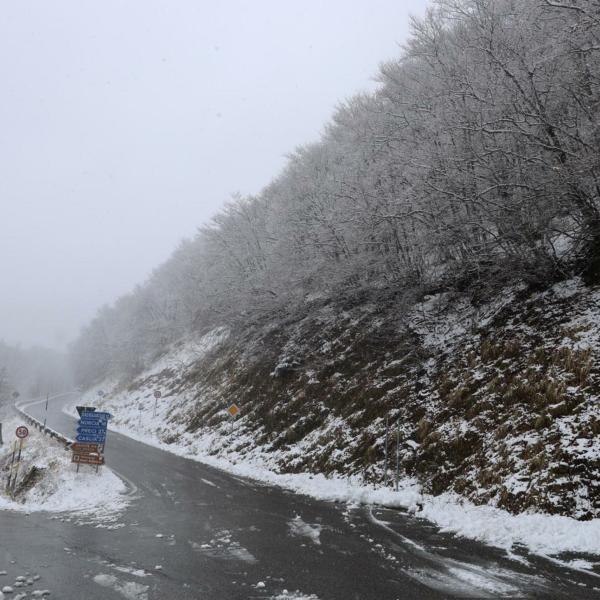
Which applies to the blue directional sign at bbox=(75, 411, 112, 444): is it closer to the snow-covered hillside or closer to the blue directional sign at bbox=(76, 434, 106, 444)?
the blue directional sign at bbox=(76, 434, 106, 444)

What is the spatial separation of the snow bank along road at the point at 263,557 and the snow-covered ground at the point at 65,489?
2.83 ft

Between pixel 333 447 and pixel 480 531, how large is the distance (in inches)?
314

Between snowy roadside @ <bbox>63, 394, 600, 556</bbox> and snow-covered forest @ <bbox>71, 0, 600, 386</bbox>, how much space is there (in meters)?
8.31

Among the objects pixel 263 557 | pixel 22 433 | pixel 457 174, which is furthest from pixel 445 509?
pixel 22 433

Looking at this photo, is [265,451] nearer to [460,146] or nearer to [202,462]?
[202,462]

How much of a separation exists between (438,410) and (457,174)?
8.20 meters

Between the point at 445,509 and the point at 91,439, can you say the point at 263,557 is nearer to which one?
the point at 445,509

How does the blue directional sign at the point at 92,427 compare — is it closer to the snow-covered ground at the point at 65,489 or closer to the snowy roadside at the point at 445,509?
the snow-covered ground at the point at 65,489

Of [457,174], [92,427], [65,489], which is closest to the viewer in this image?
[65,489]

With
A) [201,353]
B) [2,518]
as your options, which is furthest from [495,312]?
[201,353]

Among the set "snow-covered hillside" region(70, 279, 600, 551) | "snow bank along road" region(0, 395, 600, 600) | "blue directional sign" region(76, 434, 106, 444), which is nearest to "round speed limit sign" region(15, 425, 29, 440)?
"blue directional sign" region(76, 434, 106, 444)

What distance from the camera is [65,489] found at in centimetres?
1533

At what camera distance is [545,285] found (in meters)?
15.7

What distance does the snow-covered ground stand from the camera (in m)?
13.0
